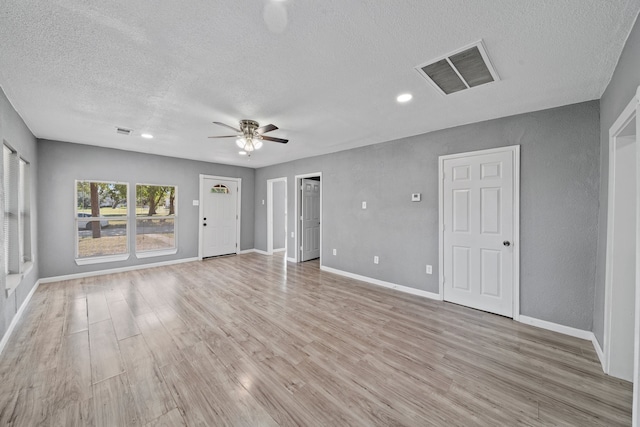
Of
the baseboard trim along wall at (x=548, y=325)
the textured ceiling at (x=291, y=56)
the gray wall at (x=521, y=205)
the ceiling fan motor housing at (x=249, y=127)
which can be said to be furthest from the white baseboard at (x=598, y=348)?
the ceiling fan motor housing at (x=249, y=127)

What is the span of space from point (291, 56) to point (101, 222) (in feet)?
17.5

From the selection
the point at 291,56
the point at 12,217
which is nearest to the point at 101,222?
the point at 12,217

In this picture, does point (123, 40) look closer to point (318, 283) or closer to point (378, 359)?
point (378, 359)

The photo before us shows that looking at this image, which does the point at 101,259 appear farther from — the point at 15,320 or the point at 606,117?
the point at 606,117

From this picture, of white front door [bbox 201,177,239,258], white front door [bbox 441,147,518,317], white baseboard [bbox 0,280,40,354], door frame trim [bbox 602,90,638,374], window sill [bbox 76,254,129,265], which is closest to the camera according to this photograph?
door frame trim [bbox 602,90,638,374]

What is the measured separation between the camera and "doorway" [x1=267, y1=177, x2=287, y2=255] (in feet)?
22.2

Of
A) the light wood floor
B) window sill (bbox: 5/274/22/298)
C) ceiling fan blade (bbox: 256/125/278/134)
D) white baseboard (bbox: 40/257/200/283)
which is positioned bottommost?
the light wood floor

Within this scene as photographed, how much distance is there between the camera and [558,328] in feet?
8.80

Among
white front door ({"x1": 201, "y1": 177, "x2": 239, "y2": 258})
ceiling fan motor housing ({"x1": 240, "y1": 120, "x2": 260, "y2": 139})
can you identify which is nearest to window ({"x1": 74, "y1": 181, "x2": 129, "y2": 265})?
white front door ({"x1": 201, "y1": 177, "x2": 239, "y2": 258})

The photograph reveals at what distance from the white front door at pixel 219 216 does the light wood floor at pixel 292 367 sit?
2.86m

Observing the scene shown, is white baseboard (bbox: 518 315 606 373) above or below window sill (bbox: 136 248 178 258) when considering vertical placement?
below

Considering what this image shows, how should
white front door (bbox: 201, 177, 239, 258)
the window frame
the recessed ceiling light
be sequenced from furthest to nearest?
white front door (bbox: 201, 177, 239, 258), the window frame, the recessed ceiling light

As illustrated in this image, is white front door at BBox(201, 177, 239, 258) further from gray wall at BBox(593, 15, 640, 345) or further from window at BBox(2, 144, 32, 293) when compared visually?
gray wall at BBox(593, 15, 640, 345)

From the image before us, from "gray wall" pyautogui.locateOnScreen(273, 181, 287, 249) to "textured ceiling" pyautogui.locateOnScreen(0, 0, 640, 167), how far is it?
3947 mm
